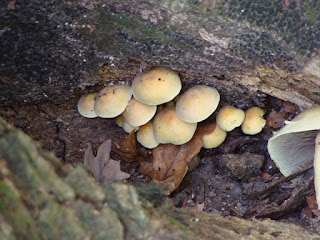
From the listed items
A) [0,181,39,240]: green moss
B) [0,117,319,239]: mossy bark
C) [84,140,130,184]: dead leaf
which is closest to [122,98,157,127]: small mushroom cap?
[84,140,130,184]: dead leaf

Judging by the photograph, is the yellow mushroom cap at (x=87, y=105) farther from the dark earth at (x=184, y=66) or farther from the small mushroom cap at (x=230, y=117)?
the small mushroom cap at (x=230, y=117)

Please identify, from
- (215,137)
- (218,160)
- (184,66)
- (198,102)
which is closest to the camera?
(184,66)

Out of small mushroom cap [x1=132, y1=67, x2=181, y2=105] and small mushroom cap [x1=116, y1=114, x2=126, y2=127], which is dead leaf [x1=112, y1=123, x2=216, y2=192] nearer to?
small mushroom cap [x1=116, y1=114, x2=126, y2=127]

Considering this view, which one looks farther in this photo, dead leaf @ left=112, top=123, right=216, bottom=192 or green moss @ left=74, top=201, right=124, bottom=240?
dead leaf @ left=112, top=123, right=216, bottom=192

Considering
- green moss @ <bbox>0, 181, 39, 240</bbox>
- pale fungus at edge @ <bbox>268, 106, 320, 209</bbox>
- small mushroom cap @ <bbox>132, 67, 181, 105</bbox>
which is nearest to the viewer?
green moss @ <bbox>0, 181, 39, 240</bbox>

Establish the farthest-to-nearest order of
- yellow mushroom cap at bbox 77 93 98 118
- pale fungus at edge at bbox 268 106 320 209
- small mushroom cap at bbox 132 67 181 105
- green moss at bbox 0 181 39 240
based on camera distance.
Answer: yellow mushroom cap at bbox 77 93 98 118 < small mushroom cap at bbox 132 67 181 105 < pale fungus at edge at bbox 268 106 320 209 < green moss at bbox 0 181 39 240

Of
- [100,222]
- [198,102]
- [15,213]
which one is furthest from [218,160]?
[15,213]

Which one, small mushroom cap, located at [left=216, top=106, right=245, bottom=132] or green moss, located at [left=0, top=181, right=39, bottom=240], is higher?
green moss, located at [left=0, top=181, right=39, bottom=240]

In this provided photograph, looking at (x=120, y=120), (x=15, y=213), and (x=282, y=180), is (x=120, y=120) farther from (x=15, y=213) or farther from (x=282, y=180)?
(x=15, y=213)
